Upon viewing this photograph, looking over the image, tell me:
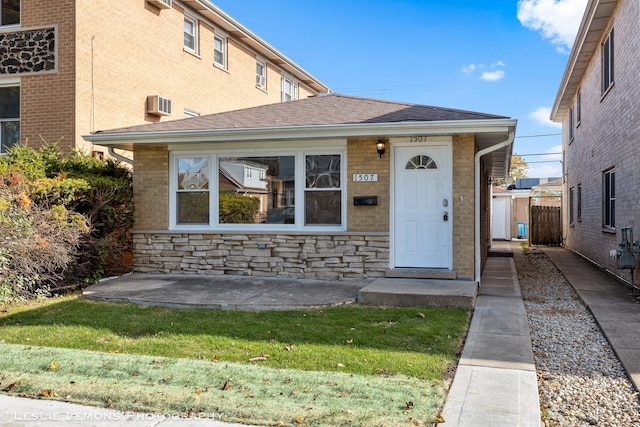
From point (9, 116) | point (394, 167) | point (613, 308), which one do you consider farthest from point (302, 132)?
point (9, 116)

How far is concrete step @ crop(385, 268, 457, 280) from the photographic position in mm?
8750

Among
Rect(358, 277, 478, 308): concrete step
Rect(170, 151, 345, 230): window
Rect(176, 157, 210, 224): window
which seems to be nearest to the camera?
Rect(358, 277, 478, 308): concrete step

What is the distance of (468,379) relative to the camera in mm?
4426

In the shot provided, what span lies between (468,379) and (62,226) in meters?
6.66

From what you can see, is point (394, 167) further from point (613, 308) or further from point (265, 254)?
point (613, 308)

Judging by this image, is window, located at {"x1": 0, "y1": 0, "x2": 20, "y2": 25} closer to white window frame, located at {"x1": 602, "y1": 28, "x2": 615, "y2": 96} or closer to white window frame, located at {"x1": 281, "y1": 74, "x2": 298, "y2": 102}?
white window frame, located at {"x1": 281, "y1": 74, "x2": 298, "y2": 102}

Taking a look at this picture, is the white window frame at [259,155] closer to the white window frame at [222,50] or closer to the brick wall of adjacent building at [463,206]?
the brick wall of adjacent building at [463,206]

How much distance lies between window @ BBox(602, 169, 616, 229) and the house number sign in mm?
5292

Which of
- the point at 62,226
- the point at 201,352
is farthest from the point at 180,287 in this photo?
the point at 201,352

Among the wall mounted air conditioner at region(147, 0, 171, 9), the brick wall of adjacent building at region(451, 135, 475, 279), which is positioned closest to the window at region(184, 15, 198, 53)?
the wall mounted air conditioner at region(147, 0, 171, 9)

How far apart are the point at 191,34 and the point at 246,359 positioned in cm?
1316

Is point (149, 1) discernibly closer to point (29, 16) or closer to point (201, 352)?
point (29, 16)

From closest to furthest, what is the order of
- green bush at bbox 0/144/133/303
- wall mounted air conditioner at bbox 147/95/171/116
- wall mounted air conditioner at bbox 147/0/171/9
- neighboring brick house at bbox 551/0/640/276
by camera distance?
green bush at bbox 0/144/133/303 < neighboring brick house at bbox 551/0/640/276 < wall mounted air conditioner at bbox 147/95/171/116 < wall mounted air conditioner at bbox 147/0/171/9

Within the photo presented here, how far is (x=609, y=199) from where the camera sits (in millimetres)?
11625
